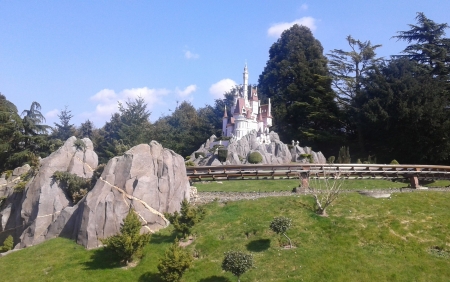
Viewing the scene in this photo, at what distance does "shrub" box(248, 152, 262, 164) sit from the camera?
46.3 meters

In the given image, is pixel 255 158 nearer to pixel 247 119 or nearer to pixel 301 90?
pixel 247 119

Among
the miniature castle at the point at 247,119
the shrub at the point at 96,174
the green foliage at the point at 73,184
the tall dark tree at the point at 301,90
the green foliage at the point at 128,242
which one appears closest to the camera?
the green foliage at the point at 128,242

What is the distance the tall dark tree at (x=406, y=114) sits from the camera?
47.3 meters

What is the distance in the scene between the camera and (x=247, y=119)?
59312 mm

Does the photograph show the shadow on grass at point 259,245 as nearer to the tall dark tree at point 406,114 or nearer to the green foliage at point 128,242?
the green foliage at point 128,242

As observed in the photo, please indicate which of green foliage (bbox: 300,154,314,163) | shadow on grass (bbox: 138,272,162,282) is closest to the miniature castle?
green foliage (bbox: 300,154,314,163)

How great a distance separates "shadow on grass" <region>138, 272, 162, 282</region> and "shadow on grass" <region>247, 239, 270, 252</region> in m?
4.87

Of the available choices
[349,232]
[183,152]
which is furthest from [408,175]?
[183,152]

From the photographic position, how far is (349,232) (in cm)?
2069

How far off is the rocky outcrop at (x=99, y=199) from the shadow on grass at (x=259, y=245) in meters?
6.66

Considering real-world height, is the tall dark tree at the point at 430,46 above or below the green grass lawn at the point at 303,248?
above

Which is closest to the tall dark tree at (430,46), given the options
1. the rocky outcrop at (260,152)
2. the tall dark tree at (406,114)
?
the tall dark tree at (406,114)

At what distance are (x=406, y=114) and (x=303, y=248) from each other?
3654cm

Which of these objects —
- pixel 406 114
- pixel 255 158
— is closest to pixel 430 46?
pixel 406 114
